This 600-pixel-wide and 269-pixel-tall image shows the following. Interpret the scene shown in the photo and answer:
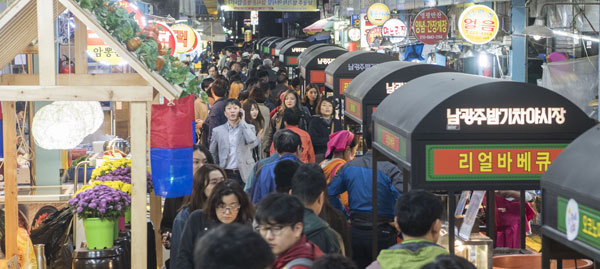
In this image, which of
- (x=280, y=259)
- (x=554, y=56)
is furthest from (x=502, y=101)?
(x=554, y=56)

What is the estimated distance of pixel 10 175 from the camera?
7.46 m

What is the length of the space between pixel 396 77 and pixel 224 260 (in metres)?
7.25

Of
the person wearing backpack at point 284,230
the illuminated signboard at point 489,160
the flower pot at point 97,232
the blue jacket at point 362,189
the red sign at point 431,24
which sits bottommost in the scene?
the flower pot at point 97,232

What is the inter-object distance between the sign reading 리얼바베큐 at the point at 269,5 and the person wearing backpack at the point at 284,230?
108 feet

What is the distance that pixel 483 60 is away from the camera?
19703mm

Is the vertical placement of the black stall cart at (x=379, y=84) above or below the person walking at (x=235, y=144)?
above

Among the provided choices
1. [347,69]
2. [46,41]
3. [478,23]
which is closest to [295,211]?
[46,41]

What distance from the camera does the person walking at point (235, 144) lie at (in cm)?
1058

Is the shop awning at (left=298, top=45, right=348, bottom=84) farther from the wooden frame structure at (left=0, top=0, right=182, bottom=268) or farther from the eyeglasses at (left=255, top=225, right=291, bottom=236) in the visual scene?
the eyeglasses at (left=255, top=225, right=291, bottom=236)

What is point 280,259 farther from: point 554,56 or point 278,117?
point 554,56

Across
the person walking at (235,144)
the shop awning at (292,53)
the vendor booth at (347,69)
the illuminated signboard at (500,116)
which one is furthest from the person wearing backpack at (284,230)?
the shop awning at (292,53)

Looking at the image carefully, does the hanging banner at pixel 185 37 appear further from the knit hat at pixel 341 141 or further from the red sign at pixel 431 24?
the knit hat at pixel 341 141

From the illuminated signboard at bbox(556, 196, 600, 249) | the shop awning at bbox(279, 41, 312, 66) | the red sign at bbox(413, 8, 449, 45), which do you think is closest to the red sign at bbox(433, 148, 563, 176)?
the illuminated signboard at bbox(556, 196, 600, 249)

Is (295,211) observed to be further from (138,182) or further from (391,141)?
(391,141)
